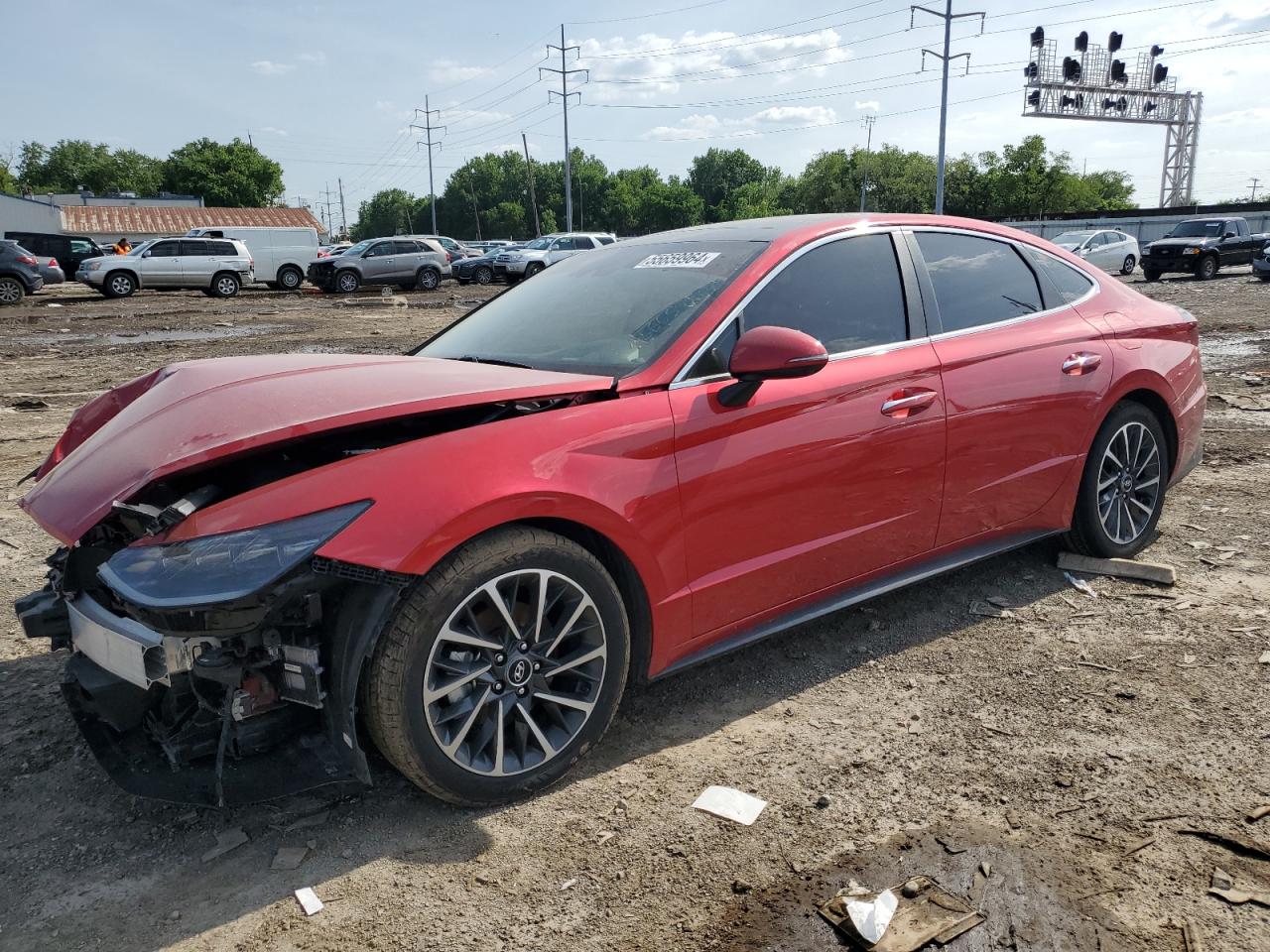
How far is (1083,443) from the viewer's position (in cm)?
412

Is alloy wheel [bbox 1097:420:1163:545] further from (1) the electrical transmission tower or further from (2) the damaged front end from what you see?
(1) the electrical transmission tower

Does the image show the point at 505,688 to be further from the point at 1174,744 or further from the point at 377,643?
the point at 1174,744

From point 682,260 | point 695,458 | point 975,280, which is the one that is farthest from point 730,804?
point 975,280

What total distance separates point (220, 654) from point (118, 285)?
88.7ft

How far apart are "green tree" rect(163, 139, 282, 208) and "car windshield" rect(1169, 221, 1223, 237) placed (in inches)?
3698

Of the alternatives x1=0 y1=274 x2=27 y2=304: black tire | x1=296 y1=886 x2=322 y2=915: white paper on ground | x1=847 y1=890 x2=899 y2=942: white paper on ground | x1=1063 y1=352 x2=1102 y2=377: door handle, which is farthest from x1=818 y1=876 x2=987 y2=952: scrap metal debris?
x1=0 y1=274 x2=27 y2=304: black tire

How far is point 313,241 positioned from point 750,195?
104 meters

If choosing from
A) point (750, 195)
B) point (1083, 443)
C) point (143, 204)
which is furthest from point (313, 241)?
point (750, 195)

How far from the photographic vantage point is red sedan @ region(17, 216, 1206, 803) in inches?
93.0

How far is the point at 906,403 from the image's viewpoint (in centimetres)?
342

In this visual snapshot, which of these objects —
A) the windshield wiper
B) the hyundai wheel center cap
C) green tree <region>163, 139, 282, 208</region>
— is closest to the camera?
the hyundai wheel center cap

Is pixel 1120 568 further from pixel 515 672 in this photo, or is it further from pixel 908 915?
pixel 515 672

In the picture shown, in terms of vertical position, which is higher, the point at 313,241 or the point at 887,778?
the point at 313,241

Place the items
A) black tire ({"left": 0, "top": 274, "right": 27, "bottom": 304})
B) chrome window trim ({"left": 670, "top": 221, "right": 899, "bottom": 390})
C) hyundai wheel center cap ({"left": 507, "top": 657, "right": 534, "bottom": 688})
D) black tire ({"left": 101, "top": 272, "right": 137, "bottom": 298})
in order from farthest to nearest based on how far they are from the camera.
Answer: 1. black tire ({"left": 101, "top": 272, "right": 137, "bottom": 298})
2. black tire ({"left": 0, "top": 274, "right": 27, "bottom": 304})
3. chrome window trim ({"left": 670, "top": 221, "right": 899, "bottom": 390})
4. hyundai wheel center cap ({"left": 507, "top": 657, "right": 534, "bottom": 688})
